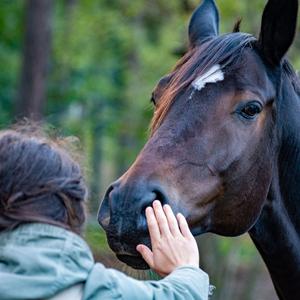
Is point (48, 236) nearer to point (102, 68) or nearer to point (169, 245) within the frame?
point (169, 245)

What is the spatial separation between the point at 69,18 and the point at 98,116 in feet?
14.0

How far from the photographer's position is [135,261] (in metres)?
3.91

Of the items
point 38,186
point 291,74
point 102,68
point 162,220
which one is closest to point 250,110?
point 291,74

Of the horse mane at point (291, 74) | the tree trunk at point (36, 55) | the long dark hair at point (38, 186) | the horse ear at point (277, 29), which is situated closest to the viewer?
the long dark hair at point (38, 186)

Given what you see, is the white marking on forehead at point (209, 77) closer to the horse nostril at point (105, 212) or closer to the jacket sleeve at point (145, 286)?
the horse nostril at point (105, 212)

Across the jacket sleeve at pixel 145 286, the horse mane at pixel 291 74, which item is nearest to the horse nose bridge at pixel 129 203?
the jacket sleeve at pixel 145 286

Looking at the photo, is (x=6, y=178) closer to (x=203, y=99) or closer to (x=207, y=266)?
(x=203, y=99)

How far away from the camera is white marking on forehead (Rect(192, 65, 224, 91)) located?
4250mm

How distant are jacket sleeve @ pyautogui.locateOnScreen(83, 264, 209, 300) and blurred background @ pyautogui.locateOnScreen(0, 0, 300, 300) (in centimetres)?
653

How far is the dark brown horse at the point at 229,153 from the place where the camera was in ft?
12.8

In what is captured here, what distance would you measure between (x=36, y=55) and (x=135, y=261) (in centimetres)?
926

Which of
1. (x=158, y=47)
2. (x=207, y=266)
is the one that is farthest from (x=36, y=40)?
(x=158, y=47)

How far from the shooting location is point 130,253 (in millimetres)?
3869

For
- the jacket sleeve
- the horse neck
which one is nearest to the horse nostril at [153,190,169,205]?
the horse neck
